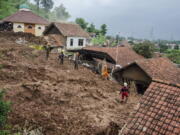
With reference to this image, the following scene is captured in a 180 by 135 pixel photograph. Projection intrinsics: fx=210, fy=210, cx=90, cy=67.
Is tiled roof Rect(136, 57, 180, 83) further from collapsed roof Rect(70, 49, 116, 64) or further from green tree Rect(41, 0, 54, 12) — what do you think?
green tree Rect(41, 0, 54, 12)

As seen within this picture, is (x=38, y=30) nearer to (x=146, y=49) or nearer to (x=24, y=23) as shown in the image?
(x=24, y=23)

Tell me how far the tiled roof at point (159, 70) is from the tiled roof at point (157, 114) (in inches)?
394

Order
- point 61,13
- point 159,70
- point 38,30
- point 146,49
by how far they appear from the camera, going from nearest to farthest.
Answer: point 159,70 → point 146,49 → point 38,30 → point 61,13

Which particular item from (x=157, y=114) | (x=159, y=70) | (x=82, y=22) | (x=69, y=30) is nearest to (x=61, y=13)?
(x=82, y=22)

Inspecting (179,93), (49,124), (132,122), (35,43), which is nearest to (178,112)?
(179,93)

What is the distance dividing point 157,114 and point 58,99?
9.06 m

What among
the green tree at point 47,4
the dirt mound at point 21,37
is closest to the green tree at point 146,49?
the dirt mound at point 21,37

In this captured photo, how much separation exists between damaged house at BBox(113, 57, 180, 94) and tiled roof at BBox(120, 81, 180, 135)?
1021 centimetres

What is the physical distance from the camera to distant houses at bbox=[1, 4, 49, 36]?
34938mm

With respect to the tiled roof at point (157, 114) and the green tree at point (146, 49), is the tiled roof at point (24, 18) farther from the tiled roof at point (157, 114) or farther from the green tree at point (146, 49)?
the tiled roof at point (157, 114)

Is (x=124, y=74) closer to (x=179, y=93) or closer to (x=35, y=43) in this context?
(x=179, y=93)

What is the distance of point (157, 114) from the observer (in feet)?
20.1

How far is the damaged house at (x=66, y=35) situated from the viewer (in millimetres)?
31750

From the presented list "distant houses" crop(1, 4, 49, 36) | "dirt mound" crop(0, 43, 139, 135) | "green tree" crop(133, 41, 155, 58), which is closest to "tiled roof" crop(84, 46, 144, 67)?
"green tree" crop(133, 41, 155, 58)
